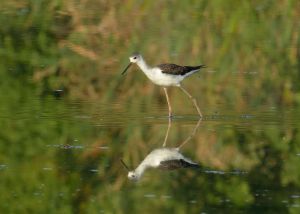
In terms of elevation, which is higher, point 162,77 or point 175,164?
point 162,77

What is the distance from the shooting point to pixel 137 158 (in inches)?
378

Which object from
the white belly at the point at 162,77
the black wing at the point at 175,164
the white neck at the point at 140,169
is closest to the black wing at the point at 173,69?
the white belly at the point at 162,77

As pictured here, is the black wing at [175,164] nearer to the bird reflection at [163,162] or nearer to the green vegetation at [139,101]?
the bird reflection at [163,162]

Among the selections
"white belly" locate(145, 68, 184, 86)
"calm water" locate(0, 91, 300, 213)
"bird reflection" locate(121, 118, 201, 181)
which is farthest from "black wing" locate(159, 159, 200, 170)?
"white belly" locate(145, 68, 184, 86)

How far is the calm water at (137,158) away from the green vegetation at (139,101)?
1cm

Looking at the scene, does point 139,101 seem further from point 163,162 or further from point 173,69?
point 163,162

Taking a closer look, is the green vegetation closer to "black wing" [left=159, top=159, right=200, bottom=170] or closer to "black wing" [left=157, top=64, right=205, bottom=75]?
"black wing" [left=159, top=159, right=200, bottom=170]

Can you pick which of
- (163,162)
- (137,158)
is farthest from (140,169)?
(137,158)

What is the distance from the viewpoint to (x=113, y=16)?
700 inches

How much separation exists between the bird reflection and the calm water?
0.08m

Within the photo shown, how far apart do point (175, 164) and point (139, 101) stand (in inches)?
131

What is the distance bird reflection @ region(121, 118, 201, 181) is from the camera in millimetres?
9086

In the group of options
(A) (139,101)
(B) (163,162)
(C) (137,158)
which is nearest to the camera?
(B) (163,162)

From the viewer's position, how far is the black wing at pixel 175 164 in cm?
928
